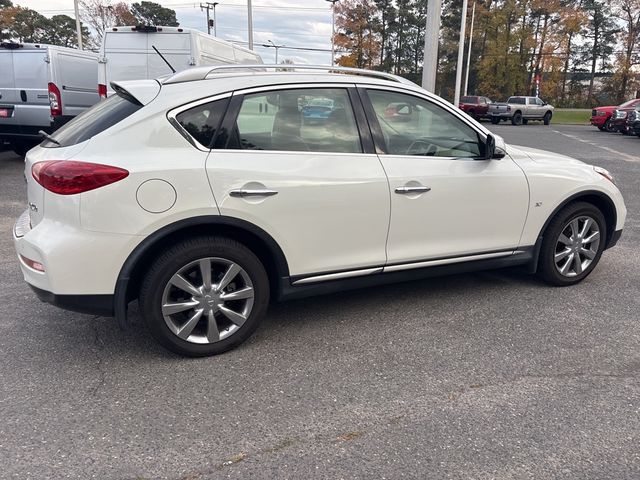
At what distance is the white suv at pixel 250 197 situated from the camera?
117 inches

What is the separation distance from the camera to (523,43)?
52500 mm

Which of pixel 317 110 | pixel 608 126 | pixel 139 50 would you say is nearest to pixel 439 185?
pixel 317 110

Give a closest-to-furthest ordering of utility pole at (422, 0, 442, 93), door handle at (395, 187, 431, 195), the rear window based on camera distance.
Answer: the rear window
door handle at (395, 187, 431, 195)
utility pole at (422, 0, 442, 93)

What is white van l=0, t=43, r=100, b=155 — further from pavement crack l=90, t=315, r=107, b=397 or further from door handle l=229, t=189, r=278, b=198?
→ door handle l=229, t=189, r=278, b=198

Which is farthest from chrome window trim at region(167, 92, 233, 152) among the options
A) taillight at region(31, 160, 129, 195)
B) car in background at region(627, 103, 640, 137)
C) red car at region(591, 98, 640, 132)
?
red car at region(591, 98, 640, 132)

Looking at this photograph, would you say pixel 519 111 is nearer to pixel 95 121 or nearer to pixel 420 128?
pixel 420 128

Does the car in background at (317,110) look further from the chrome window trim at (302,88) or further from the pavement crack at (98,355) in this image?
the pavement crack at (98,355)

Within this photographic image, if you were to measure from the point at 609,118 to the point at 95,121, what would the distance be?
2750 centimetres

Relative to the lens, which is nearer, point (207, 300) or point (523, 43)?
point (207, 300)

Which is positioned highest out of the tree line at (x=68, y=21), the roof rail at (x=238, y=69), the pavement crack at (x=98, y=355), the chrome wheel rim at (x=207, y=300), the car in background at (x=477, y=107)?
the tree line at (x=68, y=21)

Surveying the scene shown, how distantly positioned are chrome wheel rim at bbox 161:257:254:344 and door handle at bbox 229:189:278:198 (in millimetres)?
406

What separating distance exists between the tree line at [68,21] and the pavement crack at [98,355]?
42586mm

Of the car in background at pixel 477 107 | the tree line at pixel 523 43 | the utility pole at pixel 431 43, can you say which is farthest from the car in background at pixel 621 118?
the tree line at pixel 523 43

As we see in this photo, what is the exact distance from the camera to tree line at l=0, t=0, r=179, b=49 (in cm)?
4403
